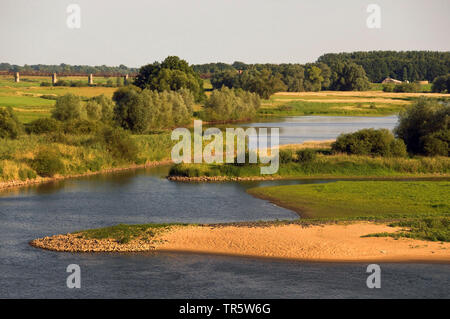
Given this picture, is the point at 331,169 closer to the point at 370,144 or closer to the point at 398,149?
the point at 370,144

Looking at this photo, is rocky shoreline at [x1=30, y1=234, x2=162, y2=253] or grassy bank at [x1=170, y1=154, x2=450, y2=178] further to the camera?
grassy bank at [x1=170, y1=154, x2=450, y2=178]

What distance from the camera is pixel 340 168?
55.1m

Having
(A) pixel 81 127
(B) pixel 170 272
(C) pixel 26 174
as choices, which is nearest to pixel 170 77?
(A) pixel 81 127

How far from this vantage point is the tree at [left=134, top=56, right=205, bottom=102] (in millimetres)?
124875

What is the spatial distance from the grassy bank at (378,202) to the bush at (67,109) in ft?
118

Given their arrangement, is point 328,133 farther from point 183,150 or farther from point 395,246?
point 395,246

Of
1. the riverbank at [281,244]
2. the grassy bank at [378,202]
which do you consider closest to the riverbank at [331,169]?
A: the grassy bank at [378,202]

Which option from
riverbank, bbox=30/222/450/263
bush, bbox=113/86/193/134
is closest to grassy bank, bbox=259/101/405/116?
bush, bbox=113/86/193/134

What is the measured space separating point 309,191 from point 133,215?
1436 cm

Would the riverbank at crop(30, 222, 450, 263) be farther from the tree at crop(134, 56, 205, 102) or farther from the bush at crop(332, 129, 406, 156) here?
the tree at crop(134, 56, 205, 102)

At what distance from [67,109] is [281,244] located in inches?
2057

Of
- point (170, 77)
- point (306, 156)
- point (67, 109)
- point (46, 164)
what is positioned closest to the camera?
point (46, 164)

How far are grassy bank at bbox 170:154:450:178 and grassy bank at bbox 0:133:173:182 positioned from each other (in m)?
7.97

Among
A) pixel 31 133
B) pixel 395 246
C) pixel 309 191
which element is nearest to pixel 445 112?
pixel 309 191
